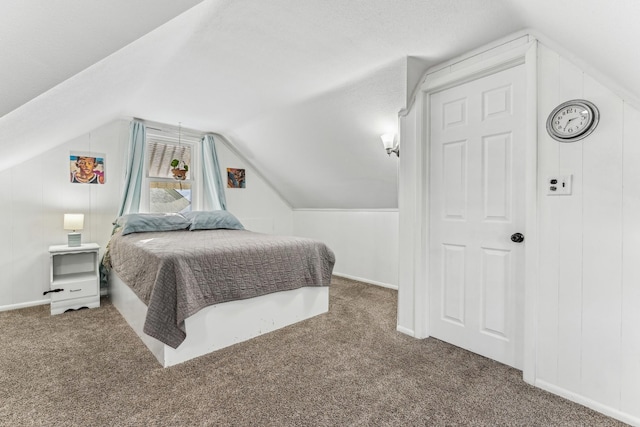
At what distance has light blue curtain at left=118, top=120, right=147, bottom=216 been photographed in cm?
366

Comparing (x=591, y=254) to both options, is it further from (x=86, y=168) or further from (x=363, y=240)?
(x=86, y=168)

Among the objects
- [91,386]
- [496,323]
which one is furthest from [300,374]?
[496,323]

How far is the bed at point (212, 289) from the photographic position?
76.3 inches

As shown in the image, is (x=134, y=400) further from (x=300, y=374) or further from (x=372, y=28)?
(x=372, y=28)

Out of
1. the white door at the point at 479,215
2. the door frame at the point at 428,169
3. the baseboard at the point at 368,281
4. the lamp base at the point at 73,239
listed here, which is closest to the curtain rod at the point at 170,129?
the lamp base at the point at 73,239

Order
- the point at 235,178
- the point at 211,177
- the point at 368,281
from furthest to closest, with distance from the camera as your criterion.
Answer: the point at 235,178 → the point at 211,177 → the point at 368,281

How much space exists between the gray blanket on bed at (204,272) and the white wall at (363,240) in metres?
1.25

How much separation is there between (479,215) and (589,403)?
1151 mm

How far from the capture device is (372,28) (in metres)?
1.96

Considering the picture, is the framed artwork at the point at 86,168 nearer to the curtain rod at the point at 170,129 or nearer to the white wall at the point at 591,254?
the curtain rod at the point at 170,129

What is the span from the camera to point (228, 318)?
7.34 feet

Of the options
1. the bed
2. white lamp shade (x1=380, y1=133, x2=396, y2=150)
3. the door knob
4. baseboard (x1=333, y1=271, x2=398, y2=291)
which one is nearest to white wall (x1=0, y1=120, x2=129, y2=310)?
the bed

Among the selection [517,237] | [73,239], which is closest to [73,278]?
[73,239]

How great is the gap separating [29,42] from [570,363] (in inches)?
106
